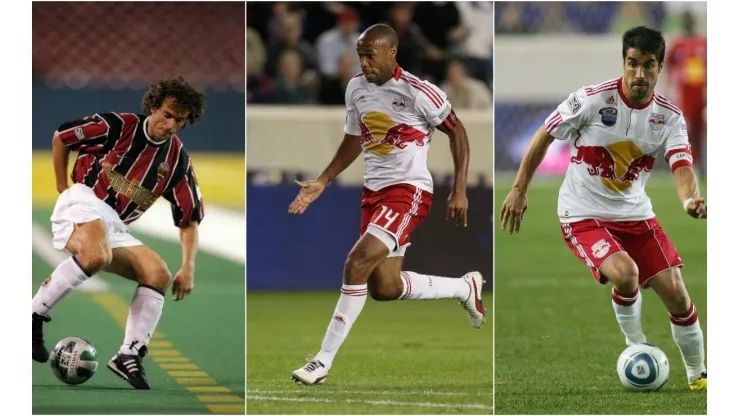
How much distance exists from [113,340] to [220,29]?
74.2 inches

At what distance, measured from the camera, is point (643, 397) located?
5.40 metres

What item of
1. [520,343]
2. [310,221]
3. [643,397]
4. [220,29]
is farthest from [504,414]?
[310,221]

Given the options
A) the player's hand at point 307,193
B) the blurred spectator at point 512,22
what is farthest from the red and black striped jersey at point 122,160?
the blurred spectator at point 512,22

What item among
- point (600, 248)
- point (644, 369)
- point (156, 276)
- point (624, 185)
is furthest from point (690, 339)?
point (156, 276)

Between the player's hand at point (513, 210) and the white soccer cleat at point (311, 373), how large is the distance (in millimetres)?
1046

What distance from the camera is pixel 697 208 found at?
16.0 ft

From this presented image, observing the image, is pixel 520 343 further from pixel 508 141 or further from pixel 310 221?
pixel 508 141

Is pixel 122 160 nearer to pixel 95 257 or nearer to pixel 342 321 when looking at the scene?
pixel 95 257

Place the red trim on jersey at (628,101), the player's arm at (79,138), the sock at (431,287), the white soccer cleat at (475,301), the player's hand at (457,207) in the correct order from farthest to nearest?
1. the white soccer cleat at (475,301)
2. the sock at (431,287)
3. the player's arm at (79,138)
4. the player's hand at (457,207)
5. the red trim on jersey at (628,101)

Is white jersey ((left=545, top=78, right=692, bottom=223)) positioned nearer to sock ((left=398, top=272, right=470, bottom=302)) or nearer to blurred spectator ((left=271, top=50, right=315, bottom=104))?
sock ((left=398, top=272, right=470, bottom=302))

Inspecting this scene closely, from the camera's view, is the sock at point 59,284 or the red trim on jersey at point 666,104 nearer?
the red trim on jersey at point 666,104

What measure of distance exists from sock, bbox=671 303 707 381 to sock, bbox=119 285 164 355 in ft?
7.96

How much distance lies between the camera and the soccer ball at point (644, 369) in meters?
5.42

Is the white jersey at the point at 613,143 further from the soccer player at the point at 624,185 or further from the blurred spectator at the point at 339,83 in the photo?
the blurred spectator at the point at 339,83
